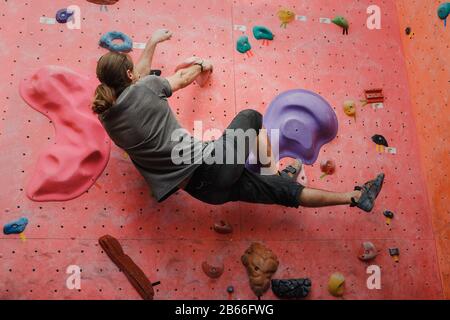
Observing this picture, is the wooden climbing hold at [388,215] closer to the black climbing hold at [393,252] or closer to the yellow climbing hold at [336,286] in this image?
the black climbing hold at [393,252]

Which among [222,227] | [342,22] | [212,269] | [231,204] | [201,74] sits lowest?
[212,269]

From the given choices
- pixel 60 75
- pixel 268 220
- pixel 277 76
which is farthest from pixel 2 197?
pixel 277 76

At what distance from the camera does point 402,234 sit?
276cm

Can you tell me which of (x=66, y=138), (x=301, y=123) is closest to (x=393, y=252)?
(x=301, y=123)

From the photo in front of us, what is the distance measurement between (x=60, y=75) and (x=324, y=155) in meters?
1.53

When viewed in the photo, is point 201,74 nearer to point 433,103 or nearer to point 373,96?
point 373,96

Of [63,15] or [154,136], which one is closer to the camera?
[154,136]

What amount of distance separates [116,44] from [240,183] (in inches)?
40.9

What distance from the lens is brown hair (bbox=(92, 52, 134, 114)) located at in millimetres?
1994

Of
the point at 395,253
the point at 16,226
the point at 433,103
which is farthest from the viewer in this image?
the point at 433,103

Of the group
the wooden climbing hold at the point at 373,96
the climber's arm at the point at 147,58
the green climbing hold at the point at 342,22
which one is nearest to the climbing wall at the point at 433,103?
the wooden climbing hold at the point at 373,96

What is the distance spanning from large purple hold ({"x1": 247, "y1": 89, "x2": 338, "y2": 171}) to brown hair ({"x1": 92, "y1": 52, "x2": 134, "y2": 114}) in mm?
995

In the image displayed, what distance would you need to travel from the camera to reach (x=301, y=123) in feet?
8.99

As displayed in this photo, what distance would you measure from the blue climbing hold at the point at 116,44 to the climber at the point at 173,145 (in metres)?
0.25
